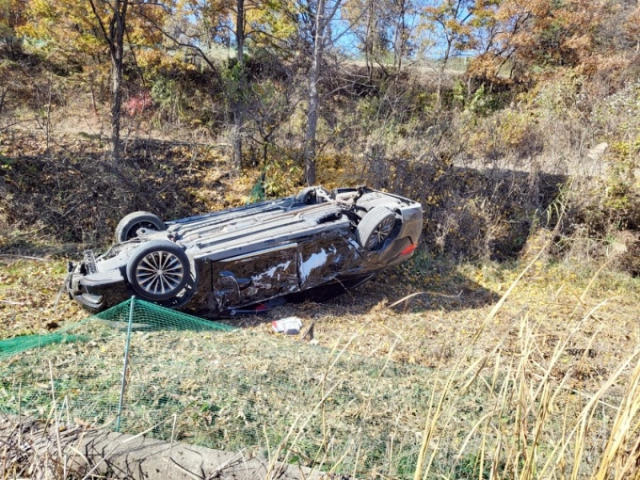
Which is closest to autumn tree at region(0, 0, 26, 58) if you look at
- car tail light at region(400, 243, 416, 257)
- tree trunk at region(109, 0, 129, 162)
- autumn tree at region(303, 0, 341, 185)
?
tree trunk at region(109, 0, 129, 162)

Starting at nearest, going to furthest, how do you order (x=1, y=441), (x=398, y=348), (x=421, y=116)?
(x=1, y=441), (x=398, y=348), (x=421, y=116)

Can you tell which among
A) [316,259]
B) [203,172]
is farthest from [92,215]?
[316,259]

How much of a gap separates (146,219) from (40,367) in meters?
3.05

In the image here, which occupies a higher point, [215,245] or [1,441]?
[215,245]

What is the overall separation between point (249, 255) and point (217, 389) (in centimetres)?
206

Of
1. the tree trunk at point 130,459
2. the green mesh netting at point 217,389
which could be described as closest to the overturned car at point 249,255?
the green mesh netting at point 217,389

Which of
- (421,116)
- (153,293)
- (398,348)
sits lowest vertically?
(398,348)

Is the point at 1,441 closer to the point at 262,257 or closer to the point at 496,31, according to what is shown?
the point at 262,257

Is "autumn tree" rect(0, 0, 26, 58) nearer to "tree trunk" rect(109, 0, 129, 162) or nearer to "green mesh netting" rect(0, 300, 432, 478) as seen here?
"tree trunk" rect(109, 0, 129, 162)

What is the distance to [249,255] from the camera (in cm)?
552

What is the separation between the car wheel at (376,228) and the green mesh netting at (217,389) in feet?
6.18

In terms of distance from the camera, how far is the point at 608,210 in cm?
912

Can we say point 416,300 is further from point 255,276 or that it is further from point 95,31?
point 95,31

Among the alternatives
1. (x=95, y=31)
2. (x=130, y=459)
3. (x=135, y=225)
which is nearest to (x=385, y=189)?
(x=135, y=225)
